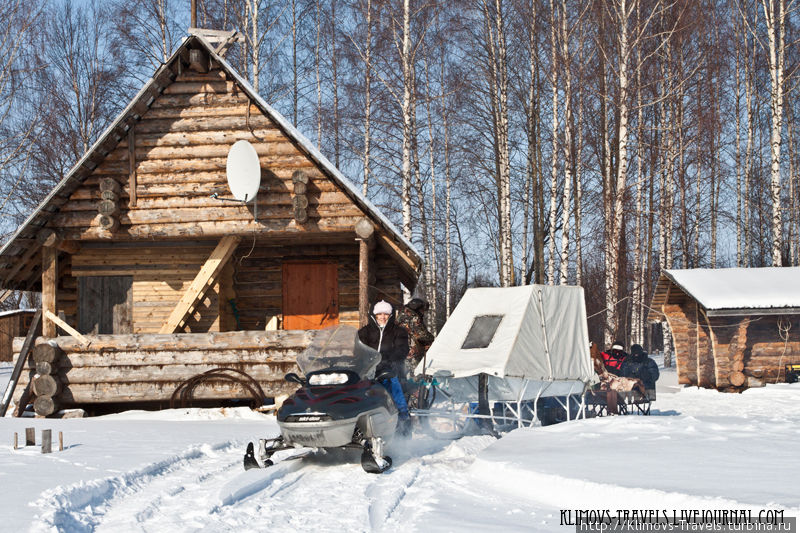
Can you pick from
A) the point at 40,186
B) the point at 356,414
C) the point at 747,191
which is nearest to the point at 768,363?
the point at 747,191

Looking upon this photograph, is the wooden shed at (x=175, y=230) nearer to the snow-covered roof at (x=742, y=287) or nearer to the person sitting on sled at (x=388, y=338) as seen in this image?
the person sitting on sled at (x=388, y=338)

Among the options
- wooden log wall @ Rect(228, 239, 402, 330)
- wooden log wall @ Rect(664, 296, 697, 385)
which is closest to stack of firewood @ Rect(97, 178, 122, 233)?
wooden log wall @ Rect(228, 239, 402, 330)

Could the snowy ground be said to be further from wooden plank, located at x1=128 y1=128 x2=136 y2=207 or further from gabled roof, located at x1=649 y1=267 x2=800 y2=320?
gabled roof, located at x1=649 y1=267 x2=800 y2=320

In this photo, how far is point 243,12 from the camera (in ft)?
80.2

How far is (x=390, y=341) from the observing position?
346 inches

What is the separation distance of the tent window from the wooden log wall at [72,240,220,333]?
592cm

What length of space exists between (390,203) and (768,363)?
44.9 ft

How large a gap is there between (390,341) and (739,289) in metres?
13.2

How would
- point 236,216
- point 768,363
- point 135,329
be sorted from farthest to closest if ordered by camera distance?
point 768,363, point 135,329, point 236,216

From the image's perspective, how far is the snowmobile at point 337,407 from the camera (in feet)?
22.3

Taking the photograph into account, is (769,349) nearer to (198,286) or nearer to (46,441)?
(198,286)

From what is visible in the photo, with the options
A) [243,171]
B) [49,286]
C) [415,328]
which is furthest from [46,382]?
[415,328]

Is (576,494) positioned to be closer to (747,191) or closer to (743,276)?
(743,276)

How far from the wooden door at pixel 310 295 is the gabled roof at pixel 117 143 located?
2.95m
